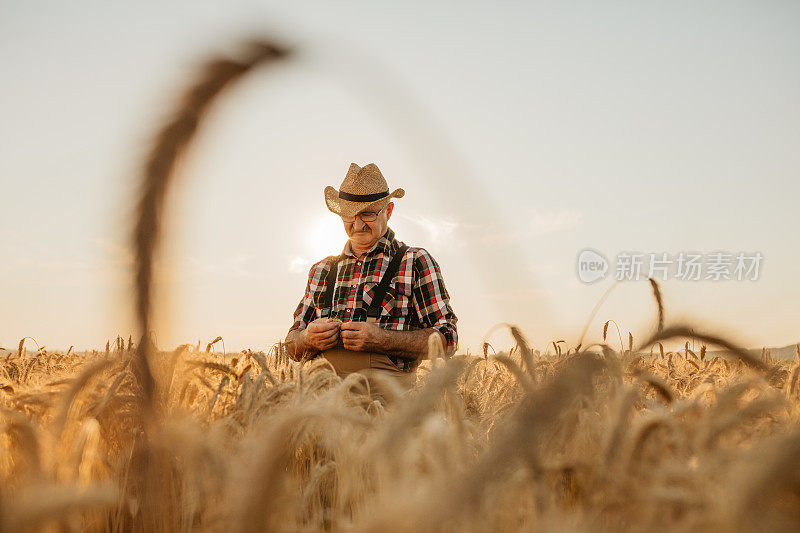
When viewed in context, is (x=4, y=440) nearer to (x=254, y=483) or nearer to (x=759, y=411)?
(x=254, y=483)

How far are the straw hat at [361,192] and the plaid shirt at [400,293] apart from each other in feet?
0.91

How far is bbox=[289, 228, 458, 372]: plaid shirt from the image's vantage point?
13.4 feet

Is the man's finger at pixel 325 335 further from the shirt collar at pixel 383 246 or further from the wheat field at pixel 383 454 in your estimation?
the wheat field at pixel 383 454

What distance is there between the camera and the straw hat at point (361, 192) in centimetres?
413

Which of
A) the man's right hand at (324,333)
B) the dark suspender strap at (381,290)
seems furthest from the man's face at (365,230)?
the man's right hand at (324,333)

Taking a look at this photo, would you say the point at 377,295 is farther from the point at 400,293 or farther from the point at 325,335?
the point at 325,335

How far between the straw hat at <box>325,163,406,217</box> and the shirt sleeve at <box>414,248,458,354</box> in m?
0.52

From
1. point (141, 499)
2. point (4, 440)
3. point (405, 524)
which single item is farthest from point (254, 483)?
point (4, 440)

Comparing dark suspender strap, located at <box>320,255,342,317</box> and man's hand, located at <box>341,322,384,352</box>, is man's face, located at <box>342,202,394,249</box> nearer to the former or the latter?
dark suspender strap, located at <box>320,255,342,317</box>

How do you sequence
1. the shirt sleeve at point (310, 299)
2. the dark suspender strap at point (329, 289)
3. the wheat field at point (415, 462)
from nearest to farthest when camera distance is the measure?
the wheat field at point (415, 462)
the dark suspender strap at point (329, 289)
the shirt sleeve at point (310, 299)

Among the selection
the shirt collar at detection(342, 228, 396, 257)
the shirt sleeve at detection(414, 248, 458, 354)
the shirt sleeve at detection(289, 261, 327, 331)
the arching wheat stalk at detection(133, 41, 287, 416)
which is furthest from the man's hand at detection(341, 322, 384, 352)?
the arching wheat stalk at detection(133, 41, 287, 416)

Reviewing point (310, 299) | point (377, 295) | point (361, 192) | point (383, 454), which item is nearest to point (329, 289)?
point (310, 299)

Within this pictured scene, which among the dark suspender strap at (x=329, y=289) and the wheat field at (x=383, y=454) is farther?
the dark suspender strap at (x=329, y=289)

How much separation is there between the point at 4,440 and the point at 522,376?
145 centimetres
